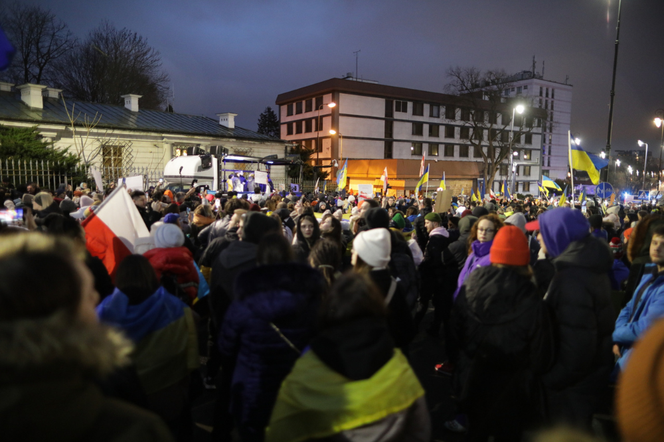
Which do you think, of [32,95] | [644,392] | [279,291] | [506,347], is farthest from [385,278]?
[32,95]

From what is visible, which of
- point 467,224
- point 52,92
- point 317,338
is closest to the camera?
point 317,338

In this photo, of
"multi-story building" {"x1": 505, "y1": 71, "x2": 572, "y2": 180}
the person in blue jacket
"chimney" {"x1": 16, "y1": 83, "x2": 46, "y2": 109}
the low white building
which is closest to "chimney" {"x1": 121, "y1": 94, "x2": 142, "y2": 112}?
the low white building

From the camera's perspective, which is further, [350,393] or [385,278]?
[385,278]

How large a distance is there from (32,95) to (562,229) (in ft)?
109

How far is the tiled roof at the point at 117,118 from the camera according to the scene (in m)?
26.7

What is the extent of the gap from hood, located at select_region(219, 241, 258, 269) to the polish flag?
1386 mm

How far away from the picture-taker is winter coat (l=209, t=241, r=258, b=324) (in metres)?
3.83

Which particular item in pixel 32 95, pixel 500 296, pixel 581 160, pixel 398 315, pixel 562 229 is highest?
pixel 32 95

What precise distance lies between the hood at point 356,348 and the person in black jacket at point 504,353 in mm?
1297

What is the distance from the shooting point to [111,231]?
4703 mm

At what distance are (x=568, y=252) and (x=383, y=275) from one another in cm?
136

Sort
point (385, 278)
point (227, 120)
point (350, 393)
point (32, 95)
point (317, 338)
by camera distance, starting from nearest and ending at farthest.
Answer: point (350, 393) < point (317, 338) < point (385, 278) < point (32, 95) < point (227, 120)

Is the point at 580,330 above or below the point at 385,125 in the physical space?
below

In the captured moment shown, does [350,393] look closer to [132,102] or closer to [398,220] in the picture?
[398,220]
